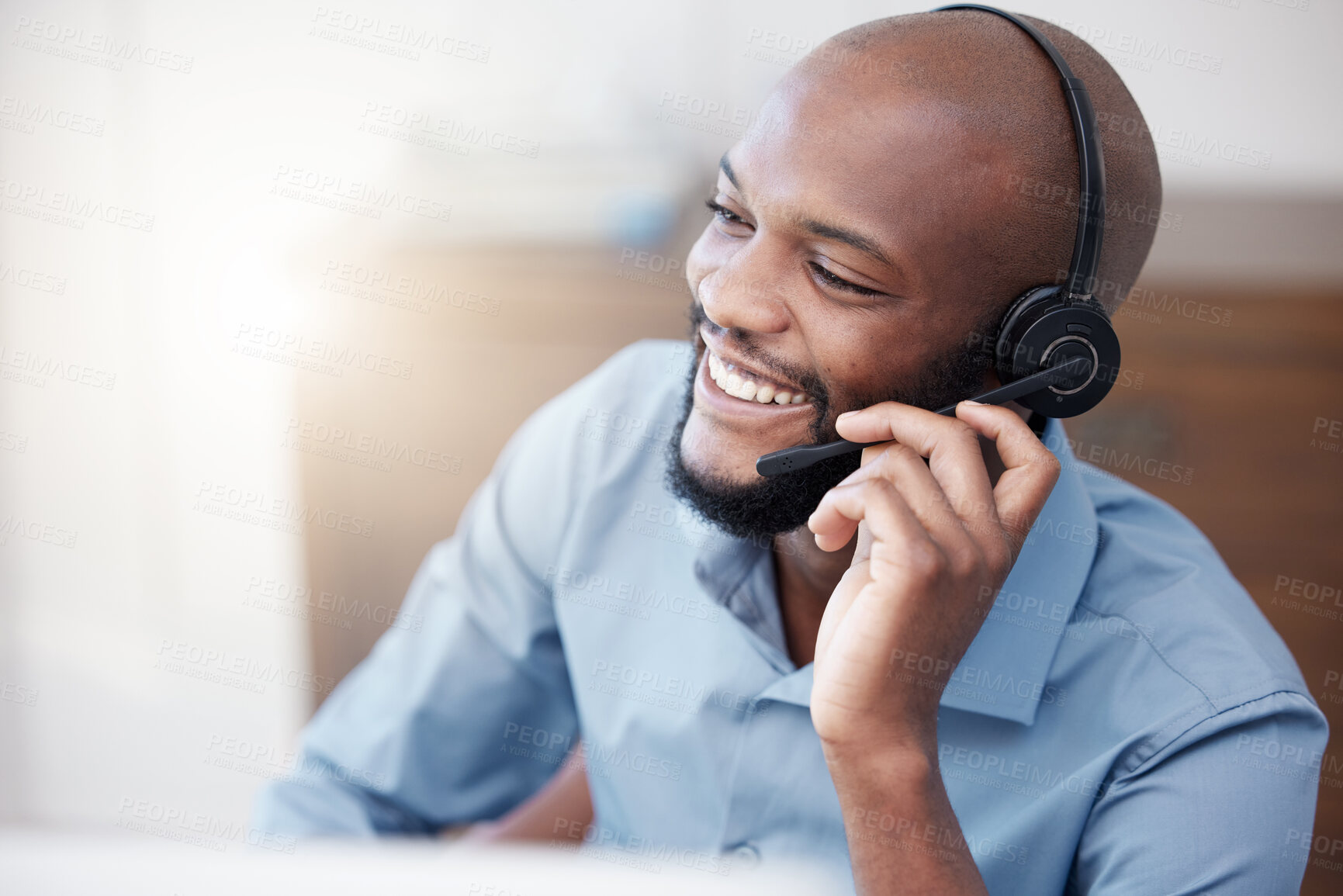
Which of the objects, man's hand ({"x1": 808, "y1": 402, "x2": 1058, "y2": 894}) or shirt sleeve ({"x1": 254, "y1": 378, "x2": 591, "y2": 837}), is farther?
shirt sleeve ({"x1": 254, "y1": 378, "x2": 591, "y2": 837})

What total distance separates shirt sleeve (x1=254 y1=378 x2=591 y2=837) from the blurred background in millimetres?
451

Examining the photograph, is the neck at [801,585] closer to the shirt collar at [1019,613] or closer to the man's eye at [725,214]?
the shirt collar at [1019,613]

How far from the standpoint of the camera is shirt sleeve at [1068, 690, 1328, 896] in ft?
2.61

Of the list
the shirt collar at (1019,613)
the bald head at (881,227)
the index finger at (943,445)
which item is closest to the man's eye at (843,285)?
the bald head at (881,227)

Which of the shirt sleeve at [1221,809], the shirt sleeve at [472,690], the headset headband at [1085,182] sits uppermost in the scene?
the headset headband at [1085,182]

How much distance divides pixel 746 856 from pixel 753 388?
49 centimetres

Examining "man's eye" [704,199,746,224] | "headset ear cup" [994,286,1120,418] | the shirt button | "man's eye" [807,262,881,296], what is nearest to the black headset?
"headset ear cup" [994,286,1120,418]

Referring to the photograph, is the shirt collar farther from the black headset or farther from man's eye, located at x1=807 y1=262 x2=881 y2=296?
man's eye, located at x1=807 y1=262 x2=881 y2=296

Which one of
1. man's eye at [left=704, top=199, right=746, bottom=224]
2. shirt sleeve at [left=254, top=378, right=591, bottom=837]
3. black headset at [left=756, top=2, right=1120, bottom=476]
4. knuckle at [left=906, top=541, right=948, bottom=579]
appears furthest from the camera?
shirt sleeve at [left=254, top=378, right=591, bottom=837]

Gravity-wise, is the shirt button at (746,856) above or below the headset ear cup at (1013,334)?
below

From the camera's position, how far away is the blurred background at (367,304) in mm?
1499

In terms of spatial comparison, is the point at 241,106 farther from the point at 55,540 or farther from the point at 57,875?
the point at 57,875

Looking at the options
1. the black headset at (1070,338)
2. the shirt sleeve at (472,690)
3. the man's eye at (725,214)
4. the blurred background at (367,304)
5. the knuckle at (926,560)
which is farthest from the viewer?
the blurred background at (367,304)

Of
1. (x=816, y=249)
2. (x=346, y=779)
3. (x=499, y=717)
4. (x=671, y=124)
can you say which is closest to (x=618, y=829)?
(x=499, y=717)
